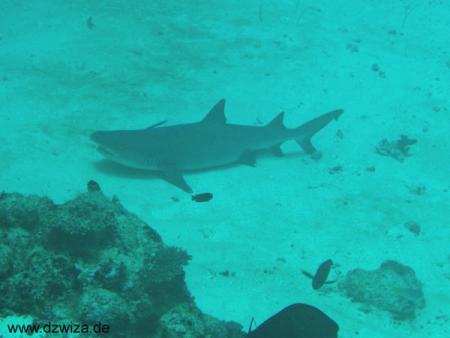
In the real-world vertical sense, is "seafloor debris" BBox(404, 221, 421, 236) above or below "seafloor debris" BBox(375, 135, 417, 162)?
below

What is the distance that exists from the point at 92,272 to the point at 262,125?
6255 millimetres

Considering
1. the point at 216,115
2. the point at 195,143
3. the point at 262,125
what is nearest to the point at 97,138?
the point at 195,143

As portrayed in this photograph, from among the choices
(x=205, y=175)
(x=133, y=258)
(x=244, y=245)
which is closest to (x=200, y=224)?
(x=244, y=245)

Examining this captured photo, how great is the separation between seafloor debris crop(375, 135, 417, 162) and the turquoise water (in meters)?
0.04

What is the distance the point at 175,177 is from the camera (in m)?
7.84

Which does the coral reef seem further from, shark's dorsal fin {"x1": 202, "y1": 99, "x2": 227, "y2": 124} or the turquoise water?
shark's dorsal fin {"x1": 202, "y1": 99, "x2": 227, "y2": 124}

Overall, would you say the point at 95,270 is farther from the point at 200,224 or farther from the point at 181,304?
the point at 200,224

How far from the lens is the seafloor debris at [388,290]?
5953 mm

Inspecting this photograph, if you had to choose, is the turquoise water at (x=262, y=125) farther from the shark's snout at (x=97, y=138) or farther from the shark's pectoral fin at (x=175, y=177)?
the shark's snout at (x=97, y=138)

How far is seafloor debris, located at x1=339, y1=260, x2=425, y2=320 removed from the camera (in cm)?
595

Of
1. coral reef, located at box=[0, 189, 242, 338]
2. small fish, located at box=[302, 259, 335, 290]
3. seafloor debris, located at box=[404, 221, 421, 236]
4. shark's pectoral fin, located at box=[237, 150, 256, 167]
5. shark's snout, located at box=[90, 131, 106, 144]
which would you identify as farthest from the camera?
shark's pectoral fin, located at box=[237, 150, 256, 167]

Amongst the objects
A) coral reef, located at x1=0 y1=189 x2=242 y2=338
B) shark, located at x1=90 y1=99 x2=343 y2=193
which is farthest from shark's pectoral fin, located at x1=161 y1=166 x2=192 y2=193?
coral reef, located at x1=0 y1=189 x2=242 y2=338

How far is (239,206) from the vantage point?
7676 mm

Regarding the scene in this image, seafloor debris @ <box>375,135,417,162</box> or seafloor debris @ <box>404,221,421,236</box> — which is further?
seafloor debris @ <box>375,135,417,162</box>
